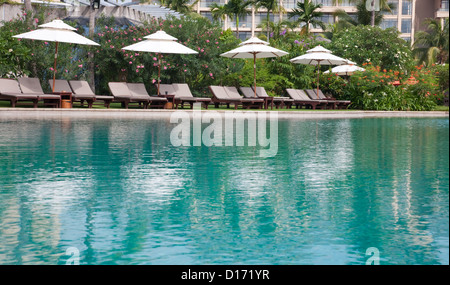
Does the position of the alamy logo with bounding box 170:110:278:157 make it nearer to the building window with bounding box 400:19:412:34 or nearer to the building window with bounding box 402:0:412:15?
the building window with bounding box 400:19:412:34

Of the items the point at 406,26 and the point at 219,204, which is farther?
the point at 406,26

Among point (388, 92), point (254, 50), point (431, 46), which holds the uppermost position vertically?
point (431, 46)

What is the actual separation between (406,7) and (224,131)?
70182 mm

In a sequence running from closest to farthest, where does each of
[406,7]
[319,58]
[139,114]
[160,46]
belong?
[139,114]
[160,46]
[319,58]
[406,7]

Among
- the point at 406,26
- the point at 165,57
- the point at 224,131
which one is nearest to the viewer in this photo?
the point at 224,131

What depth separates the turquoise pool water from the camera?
4859 mm

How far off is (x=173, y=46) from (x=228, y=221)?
19415 millimetres

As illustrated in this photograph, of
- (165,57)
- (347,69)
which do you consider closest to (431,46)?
(347,69)

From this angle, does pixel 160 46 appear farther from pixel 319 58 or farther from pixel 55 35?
pixel 319 58

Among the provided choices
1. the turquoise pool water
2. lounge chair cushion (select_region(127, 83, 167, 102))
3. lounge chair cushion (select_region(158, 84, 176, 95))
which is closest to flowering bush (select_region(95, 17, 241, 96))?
lounge chair cushion (select_region(158, 84, 176, 95))

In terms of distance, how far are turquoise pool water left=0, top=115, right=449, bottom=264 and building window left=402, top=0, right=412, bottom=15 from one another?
2819 inches

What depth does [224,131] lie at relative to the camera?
51.5 ft

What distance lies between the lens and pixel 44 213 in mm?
5984

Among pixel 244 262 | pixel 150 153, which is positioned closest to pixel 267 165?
pixel 150 153
